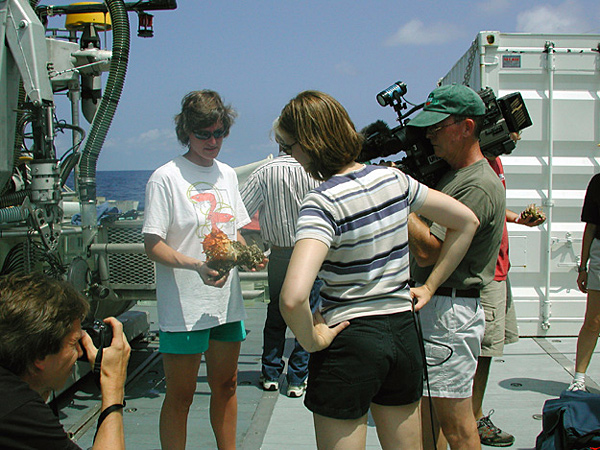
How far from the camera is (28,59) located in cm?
353

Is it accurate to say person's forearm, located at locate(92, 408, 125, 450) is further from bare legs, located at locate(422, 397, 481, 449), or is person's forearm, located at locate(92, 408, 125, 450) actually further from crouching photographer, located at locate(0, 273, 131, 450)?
bare legs, located at locate(422, 397, 481, 449)

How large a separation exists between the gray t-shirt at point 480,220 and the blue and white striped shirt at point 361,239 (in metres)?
0.45

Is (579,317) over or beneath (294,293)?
beneath

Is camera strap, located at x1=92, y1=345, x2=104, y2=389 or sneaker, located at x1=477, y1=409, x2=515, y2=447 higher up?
camera strap, located at x1=92, y1=345, x2=104, y2=389

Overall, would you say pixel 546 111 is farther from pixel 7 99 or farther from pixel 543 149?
pixel 7 99

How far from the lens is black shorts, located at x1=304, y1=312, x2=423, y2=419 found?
73.2 inches

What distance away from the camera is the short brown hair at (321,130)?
1.93 meters

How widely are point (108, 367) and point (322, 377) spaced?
0.67 m

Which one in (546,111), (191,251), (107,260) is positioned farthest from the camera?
(546,111)

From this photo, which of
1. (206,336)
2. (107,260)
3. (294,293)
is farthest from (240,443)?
(294,293)

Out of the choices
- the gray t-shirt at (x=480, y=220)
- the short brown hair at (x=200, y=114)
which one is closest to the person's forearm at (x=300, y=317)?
the gray t-shirt at (x=480, y=220)

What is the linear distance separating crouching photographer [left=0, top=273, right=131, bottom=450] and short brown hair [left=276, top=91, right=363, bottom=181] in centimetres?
85

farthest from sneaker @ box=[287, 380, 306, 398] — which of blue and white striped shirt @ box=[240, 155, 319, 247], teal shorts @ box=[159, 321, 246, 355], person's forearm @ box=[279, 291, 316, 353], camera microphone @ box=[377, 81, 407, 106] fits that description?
person's forearm @ box=[279, 291, 316, 353]

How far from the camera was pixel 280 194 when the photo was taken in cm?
406
